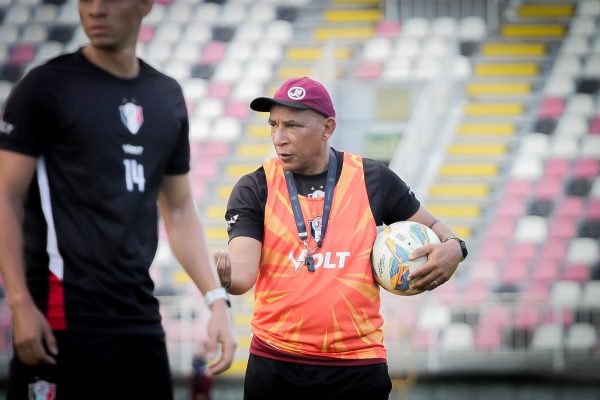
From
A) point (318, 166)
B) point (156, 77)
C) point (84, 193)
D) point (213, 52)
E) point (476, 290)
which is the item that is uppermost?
point (213, 52)

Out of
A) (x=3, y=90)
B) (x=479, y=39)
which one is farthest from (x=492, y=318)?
(x=3, y=90)

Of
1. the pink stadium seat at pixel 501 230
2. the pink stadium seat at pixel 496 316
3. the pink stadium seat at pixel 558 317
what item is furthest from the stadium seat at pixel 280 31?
the pink stadium seat at pixel 558 317

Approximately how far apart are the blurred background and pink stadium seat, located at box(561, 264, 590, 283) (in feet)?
0.09

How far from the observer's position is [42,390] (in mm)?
3471

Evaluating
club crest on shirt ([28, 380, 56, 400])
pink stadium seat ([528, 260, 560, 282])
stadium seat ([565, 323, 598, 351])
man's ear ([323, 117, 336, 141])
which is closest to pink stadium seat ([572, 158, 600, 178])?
pink stadium seat ([528, 260, 560, 282])

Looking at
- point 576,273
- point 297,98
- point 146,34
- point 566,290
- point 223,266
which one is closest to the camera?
point 223,266

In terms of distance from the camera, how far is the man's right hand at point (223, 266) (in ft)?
16.4

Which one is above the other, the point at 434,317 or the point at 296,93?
the point at 296,93

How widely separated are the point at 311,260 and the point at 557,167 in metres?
11.9

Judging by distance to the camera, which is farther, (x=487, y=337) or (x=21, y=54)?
(x=21, y=54)

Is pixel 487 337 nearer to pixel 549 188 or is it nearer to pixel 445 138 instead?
pixel 549 188

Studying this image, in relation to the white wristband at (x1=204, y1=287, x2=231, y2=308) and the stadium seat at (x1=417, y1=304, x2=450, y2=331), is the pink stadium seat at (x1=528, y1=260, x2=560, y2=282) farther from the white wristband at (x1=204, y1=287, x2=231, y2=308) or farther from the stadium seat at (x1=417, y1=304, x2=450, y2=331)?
the white wristband at (x1=204, y1=287, x2=231, y2=308)

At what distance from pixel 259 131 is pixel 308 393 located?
13.1 meters

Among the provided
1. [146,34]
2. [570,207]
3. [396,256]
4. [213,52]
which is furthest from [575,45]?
[396,256]
